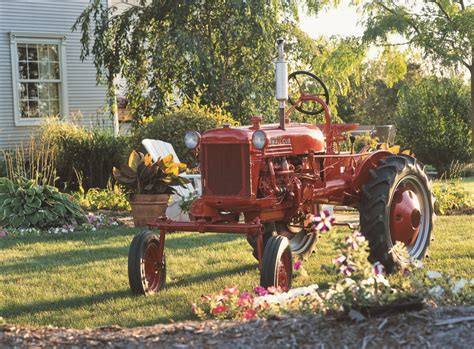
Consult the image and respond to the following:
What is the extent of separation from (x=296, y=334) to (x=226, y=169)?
2481mm

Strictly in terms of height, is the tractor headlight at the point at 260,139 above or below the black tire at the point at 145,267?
above

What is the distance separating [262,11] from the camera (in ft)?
47.9

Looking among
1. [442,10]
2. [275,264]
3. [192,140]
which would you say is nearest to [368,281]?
[275,264]

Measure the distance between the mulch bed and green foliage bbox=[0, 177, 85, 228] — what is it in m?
5.57

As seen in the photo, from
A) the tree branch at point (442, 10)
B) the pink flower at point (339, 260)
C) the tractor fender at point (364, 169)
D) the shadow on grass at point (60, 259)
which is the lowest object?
the shadow on grass at point (60, 259)

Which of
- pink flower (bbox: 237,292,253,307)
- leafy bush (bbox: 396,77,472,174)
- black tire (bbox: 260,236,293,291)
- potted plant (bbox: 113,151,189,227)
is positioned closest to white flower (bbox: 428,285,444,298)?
pink flower (bbox: 237,292,253,307)

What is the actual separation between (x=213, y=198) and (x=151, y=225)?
50cm

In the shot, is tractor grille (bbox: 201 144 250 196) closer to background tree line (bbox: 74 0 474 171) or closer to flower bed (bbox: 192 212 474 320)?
flower bed (bbox: 192 212 474 320)

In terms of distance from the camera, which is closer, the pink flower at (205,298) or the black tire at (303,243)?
the pink flower at (205,298)

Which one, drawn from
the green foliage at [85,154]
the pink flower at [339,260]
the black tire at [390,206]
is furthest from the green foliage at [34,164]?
the pink flower at [339,260]

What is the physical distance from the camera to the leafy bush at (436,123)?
18906 millimetres

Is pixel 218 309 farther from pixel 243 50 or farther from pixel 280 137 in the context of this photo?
pixel 243 50

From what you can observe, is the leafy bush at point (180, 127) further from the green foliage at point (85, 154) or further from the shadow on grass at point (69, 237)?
the shadow on grass at point (69, 237)

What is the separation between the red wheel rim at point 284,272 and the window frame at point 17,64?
1082 centimetres
